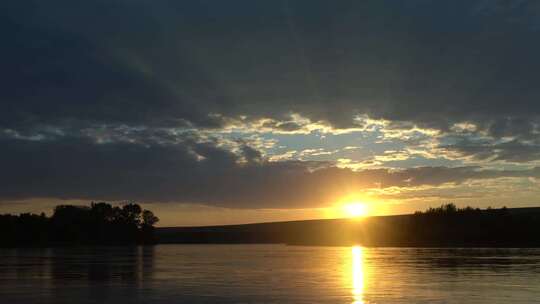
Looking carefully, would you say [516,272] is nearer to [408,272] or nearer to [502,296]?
[408,272]

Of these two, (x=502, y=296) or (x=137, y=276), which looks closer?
(x=502, y=296)

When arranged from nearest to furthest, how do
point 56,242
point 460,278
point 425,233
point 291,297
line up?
point 291,297
point 460,278
point 425,233
point 56,242

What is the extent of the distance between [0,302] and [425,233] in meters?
144

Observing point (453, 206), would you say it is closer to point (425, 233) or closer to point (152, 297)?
point (425, 233)

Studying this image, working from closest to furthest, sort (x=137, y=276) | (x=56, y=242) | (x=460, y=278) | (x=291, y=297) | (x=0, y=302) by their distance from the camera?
(x=0, y=302)
(x=291, y=297)
(x=460, y=278)
(x=137, y=276)
(x=56, y=242)

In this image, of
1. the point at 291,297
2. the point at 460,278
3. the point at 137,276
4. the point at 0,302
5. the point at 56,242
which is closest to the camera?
the point at 0,302

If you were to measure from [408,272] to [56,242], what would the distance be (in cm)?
16012

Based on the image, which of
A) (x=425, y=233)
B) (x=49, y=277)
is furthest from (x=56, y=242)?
(x=49, y=277)

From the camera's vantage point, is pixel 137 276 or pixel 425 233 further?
pixel 425 233

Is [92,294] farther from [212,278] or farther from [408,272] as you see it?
[408,272]

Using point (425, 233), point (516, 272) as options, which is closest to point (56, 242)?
point (425, 233)

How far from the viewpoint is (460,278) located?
4519 centimetres

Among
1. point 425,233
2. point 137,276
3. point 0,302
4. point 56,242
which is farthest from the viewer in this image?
point 56,242

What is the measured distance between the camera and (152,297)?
33.7 m
